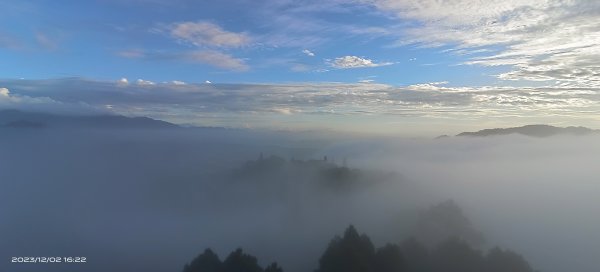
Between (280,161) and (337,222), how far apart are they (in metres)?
5.31

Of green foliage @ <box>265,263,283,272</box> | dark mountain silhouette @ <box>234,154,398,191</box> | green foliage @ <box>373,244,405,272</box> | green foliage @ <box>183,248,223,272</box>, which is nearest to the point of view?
green foliage @ <box>265,263,283,272</box>

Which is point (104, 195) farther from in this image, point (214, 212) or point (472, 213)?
point (472, 213)

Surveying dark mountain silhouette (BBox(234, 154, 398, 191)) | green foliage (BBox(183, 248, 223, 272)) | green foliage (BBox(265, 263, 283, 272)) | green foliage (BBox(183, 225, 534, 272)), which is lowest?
green foliage (BBox(183, 248, 223, 272))

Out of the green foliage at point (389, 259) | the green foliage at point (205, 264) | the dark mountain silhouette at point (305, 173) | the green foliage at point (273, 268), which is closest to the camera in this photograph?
the green foliage at point (273, 268)

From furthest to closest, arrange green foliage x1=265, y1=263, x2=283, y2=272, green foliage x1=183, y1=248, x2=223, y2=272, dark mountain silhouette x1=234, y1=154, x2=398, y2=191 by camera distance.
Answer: dark mountain silhouette x1=234, y1=154, x2=398, y2=191 → green foliage x1=183, y1=248, x2=223, y2=272 → green foliage x1=265, y1=263, x2=283, y2=272

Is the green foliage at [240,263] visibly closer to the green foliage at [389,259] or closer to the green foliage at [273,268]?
the green foliage at [273,268]

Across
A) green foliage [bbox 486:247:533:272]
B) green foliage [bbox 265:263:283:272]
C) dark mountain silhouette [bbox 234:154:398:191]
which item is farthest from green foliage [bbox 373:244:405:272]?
dark mountain silhouette [bbox 234:154:398:191]

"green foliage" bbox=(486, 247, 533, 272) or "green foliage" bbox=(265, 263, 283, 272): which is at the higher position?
"green foliage" bbox=(486, 247, 533, 272)

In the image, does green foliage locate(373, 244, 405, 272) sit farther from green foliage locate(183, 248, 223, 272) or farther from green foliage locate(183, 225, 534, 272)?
green foliage locate(183, 248, 223, 272)

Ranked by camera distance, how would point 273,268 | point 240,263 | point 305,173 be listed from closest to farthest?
point 273,268 → point 240,263 → point 305,173

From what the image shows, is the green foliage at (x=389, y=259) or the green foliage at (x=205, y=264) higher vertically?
the green foliage at (x=389, y=259)

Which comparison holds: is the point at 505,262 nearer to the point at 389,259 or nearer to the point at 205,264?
the point at 389,259

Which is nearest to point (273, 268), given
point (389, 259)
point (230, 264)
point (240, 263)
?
point (240, 263)

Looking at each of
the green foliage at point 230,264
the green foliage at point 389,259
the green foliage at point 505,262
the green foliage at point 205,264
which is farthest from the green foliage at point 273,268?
the green foliage at point 505,262
